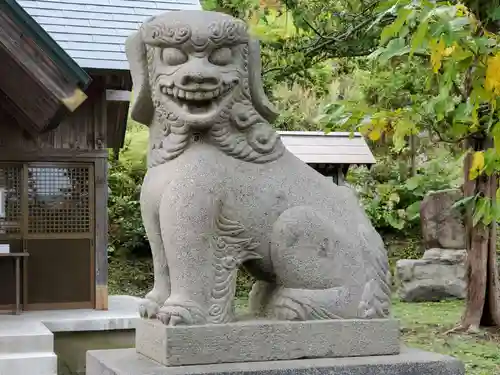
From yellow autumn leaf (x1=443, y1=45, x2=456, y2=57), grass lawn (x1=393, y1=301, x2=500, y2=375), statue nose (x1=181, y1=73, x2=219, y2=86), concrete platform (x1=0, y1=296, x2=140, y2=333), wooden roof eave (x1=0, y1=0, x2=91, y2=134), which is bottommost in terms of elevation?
grass lawn (x1=393, y1=301, x2=500, y2=375)

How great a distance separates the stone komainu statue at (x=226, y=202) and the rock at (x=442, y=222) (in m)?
10.3

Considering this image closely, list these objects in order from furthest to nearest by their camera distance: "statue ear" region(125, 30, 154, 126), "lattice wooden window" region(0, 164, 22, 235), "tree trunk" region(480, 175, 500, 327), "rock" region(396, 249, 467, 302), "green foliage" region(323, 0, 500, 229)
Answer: "rock" region(396, 249, 467, 302)
"tree trunk" region(480, 175, 500, 327)
"lattice wooden window" region(0, 164, 22, 235)
"statue ear" region(125, 30, 154, 126)
"green foliage" region(323, 0, 500, 229)

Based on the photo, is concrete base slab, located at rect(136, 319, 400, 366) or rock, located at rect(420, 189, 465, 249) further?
rock, located at rect(420, 189, 465, 249)

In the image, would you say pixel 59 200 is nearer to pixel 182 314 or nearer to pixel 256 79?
pixel 256 79

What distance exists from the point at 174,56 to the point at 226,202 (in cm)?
65

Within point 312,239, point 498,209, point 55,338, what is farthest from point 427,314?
point 312,239

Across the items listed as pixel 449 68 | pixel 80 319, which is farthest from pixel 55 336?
pixel 449 68

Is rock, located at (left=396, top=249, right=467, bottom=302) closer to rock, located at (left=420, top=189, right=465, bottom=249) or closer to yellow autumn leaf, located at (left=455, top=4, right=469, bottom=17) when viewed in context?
rock, located at (left=420, top=189, right=465, bottom=249)

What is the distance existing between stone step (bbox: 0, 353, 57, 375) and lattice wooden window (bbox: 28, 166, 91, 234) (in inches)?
92.9

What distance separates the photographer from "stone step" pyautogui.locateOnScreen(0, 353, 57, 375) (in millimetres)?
6453

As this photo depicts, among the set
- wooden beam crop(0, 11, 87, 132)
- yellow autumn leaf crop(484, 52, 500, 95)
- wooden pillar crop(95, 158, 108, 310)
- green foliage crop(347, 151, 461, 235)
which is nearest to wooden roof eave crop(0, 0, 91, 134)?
wooden beam crop(0, 11, 87, 132)

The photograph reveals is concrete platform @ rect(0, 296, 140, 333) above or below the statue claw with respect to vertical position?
below

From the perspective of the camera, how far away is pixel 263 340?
307 cm

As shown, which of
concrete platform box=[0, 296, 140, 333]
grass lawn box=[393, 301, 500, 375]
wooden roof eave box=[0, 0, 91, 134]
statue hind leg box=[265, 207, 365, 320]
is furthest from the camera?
grass lawn box=[393, 301, 500, 375]
